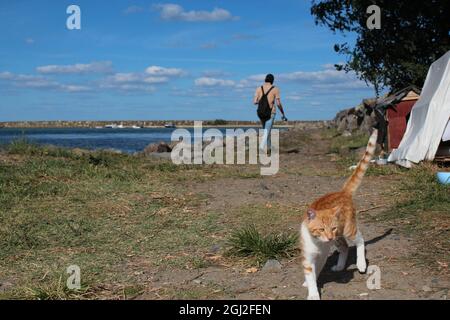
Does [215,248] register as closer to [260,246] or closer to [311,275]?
[260,246]

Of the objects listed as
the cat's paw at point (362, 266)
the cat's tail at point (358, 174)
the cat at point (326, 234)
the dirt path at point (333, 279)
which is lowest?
the dirt path at point (333, 279)

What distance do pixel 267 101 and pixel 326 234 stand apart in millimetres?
9587

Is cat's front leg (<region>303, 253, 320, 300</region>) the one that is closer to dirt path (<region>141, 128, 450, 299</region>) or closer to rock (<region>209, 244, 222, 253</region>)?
dirt path (<region>141, 128, 450, 299</region>)

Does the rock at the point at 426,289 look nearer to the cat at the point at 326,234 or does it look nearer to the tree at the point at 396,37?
the cat at the point at 326,234

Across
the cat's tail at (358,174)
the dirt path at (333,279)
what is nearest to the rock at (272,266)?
the dirt path at (333,279)

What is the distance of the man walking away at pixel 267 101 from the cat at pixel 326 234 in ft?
28.5

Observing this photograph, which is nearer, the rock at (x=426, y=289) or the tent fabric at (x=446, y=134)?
the rock at (x=426, y=289)

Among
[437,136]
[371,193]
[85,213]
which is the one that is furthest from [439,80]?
[85,213]

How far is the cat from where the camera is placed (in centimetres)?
446

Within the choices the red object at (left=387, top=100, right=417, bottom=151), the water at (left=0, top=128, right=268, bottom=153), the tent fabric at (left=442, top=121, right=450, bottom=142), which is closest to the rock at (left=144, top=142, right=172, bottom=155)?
the water at (left=0, top=128, right=268, bottom=153)

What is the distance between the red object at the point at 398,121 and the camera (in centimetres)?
1384

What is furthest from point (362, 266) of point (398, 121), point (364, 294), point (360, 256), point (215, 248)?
point (398, 121)

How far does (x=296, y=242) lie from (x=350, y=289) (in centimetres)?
126

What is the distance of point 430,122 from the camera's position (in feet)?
35.7
